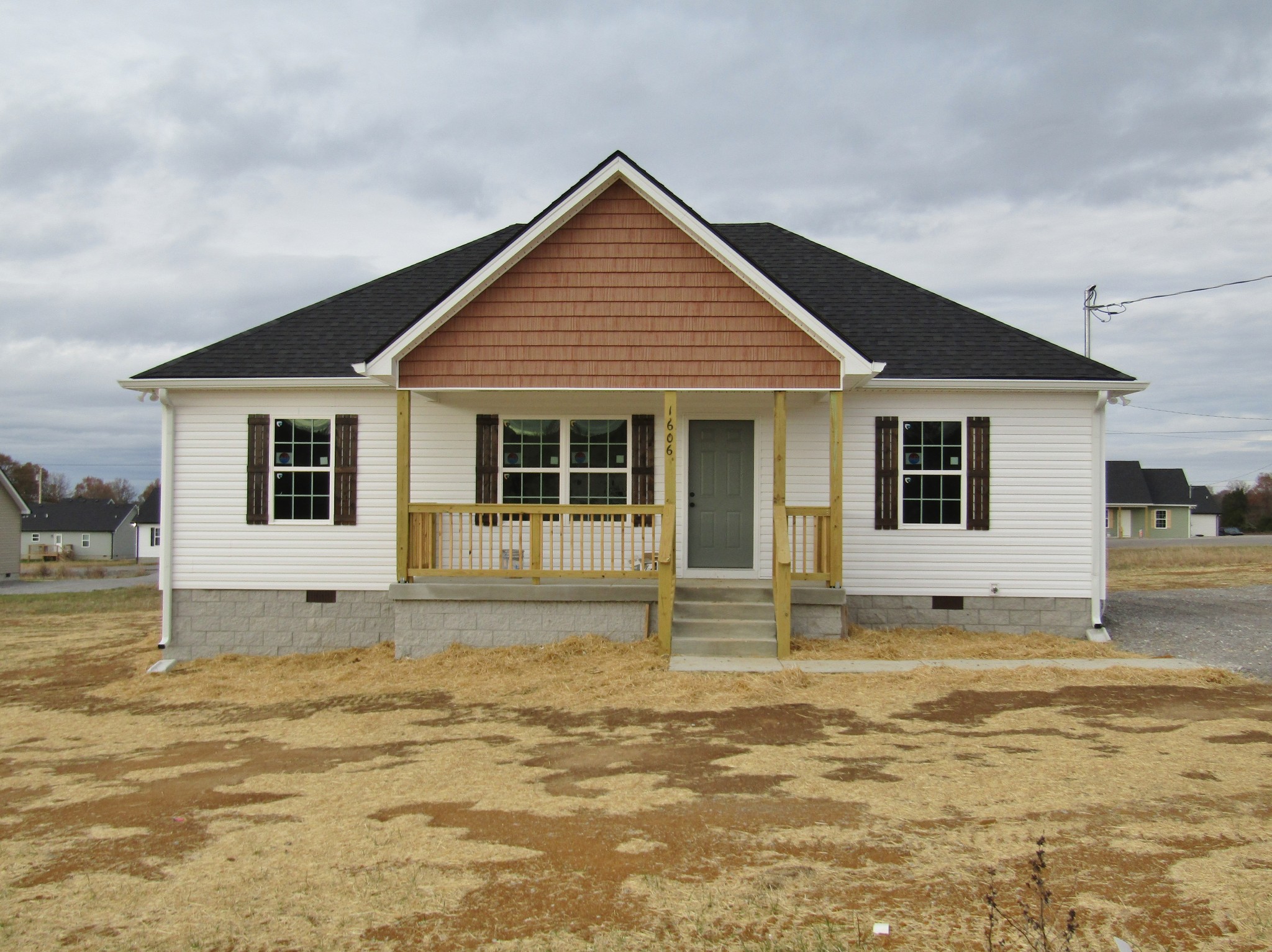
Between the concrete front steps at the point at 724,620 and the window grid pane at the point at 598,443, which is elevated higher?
the window grid pane at the point at 598,443

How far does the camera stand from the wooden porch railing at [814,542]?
37.2 ft

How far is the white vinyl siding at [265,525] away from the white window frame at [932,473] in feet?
22.4

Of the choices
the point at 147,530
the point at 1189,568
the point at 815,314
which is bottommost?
the point at 1189,568

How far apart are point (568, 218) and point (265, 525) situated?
233 inches

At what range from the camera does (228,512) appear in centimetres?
1286

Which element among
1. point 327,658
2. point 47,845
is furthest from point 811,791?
point 327,658

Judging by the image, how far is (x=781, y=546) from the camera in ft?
35.3

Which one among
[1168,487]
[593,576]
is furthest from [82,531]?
[1168,487]

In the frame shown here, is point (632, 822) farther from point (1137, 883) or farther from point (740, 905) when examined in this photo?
point (1137, 883)

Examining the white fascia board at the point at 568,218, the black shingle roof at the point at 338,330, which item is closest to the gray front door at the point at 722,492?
the white fascia board at the point at 568,218

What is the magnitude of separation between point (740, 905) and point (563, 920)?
2.70 feet

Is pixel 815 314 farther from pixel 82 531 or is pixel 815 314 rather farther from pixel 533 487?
pixel 82 531

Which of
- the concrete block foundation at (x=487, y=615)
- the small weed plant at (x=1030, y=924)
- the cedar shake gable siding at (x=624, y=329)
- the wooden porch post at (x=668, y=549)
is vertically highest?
the cedar shake gable siding at (x=624, y=329)

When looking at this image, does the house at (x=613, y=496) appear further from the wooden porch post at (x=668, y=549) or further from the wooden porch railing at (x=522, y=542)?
the wooden porch post at (x=668, y=549)
